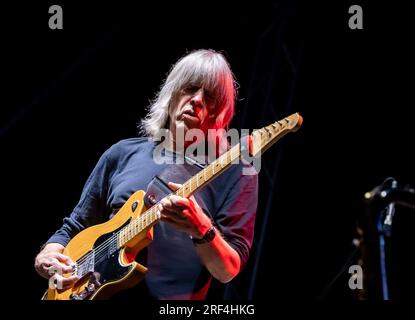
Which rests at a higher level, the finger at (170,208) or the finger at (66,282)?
the finger at (170,208)

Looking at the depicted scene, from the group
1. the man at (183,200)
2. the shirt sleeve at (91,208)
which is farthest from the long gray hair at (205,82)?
the shirt sleeve at (91,208)

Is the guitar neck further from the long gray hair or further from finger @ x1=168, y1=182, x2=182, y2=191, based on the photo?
the long gray hair

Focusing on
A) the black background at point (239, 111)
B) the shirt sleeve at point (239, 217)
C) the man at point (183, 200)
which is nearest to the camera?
the man at point (183, 200)

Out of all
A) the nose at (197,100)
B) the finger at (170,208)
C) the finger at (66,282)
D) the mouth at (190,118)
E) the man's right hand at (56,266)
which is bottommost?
the finger at (66,282)

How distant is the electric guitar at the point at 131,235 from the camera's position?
6.64ft

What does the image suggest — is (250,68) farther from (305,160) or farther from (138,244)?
(138,244)

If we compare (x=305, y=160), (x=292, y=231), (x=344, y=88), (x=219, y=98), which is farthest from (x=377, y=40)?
(x=219, y=98)

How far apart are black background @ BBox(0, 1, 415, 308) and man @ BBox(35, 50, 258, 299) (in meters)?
1.03

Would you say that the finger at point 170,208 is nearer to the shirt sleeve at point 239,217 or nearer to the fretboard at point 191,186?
the fretboard at point 191,186

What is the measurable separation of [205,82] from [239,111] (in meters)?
0.98

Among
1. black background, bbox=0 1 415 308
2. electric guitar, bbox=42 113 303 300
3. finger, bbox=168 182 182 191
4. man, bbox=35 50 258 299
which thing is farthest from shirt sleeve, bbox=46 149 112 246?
black background, bbox=0 1 415 308

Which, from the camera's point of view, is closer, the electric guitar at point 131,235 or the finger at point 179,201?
the finger at point 179,201

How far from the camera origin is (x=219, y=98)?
2.41 metres

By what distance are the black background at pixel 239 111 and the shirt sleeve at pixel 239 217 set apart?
1.32 meters
